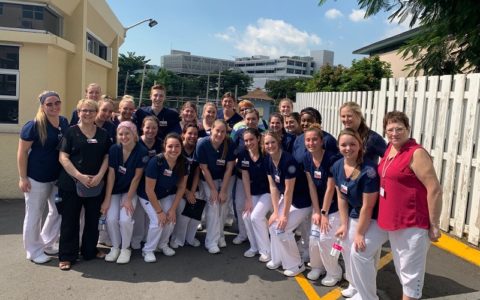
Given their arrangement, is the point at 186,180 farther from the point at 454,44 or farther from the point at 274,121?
the point at 454,44

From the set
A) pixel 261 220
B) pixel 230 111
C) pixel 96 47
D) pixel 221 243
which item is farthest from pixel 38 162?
pixel 96 47

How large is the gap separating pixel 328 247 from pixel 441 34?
474cm

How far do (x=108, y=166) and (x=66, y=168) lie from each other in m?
0.47

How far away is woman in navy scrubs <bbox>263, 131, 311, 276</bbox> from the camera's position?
4.68 meters

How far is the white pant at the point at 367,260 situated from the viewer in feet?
12.2

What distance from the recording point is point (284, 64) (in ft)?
422

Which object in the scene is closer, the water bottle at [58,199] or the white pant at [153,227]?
the water bottle at [58,199]

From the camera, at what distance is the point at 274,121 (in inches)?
216

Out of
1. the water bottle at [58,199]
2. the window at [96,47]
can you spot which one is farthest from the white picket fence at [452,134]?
the window at [96,47]

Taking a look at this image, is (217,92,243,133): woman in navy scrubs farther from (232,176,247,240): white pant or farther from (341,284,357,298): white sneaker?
(341,284,357,298): white sneaker

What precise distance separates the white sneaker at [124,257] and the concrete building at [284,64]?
391 ft

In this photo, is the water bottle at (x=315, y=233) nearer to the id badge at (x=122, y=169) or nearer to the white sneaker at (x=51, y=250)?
the id badge at (x=122, y=169)

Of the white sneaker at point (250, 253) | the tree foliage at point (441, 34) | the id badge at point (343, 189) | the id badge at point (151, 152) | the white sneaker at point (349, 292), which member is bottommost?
the white sneaker at point (250, 253)

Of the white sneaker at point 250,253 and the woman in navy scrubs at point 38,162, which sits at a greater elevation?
the woman in navy scrubs at point 38,162
